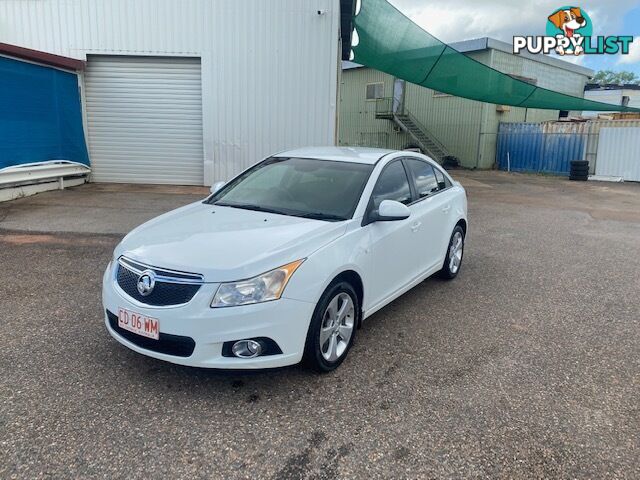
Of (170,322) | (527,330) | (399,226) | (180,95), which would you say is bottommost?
(527,330)

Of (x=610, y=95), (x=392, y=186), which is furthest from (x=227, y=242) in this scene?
(x=610, y=95)

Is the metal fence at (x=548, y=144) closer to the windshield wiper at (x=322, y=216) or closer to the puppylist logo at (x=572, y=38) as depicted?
the puppylist logo at (x=572, y=38)

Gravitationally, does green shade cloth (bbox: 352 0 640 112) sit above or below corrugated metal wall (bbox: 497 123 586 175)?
above

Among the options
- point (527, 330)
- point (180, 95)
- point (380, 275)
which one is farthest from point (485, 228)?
point (180, 95)

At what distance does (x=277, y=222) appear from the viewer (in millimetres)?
3740

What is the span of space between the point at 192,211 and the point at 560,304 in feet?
12.0

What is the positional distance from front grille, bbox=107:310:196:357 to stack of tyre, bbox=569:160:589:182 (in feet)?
65.3

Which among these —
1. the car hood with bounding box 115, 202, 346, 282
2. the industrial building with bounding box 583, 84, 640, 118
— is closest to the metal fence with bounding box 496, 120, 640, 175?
the industrial building with bounding box 583, 84, 640, 118

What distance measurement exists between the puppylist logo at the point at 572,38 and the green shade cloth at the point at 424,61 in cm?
881

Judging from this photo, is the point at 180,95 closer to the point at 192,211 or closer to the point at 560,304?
the point at 192,211

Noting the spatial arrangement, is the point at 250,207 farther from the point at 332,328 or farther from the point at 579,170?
the point at 579,170

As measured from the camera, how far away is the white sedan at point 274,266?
9.92ft

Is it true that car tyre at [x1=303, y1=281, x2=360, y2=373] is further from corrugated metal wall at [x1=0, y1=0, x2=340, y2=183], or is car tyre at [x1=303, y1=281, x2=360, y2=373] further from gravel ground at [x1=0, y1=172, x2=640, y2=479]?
corrugated metal wall at [x1=0, y1=0, x2=340, y2=183]

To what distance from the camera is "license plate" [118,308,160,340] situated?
121 inches
